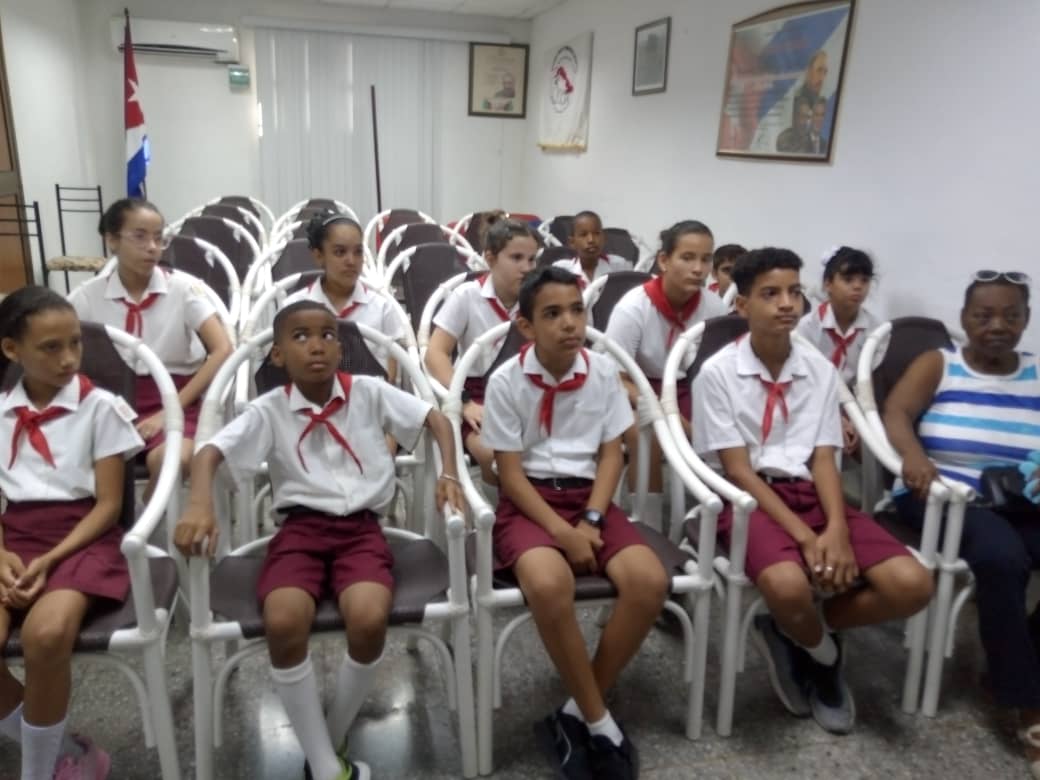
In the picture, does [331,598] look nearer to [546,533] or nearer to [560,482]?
[546,533]

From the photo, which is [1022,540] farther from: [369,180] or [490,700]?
[369,180]

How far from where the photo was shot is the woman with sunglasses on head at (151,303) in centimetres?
219

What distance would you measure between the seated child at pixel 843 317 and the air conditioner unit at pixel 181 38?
5.70 m

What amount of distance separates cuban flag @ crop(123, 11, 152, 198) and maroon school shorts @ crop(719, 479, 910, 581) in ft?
18.9

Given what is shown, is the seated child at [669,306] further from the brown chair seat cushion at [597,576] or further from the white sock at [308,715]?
the white sock at [308,715]

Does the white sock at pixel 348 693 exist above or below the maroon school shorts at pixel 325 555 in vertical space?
below

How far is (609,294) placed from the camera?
2.93 metres

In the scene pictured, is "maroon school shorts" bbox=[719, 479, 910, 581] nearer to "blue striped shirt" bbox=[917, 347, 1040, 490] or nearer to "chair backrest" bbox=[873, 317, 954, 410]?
"blue striped shirt" bbox=[917, 347, 1040, 490]

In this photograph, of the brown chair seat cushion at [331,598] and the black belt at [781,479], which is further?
the black belt at [781,479]

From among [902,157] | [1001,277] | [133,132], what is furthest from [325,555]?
[133,132]

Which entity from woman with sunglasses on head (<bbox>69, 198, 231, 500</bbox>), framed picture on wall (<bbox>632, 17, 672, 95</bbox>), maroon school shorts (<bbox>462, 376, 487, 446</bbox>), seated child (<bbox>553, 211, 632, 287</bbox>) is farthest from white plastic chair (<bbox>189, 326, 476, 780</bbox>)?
framed picture on wall (<bbox>632, 17, 672, 95</bbox>)

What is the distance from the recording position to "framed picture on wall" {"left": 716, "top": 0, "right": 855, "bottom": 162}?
319 cm

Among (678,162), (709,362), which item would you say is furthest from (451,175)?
(709,362)

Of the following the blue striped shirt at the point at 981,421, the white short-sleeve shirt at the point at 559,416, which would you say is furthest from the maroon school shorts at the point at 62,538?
the blue striped shirt at the point at 981,421
